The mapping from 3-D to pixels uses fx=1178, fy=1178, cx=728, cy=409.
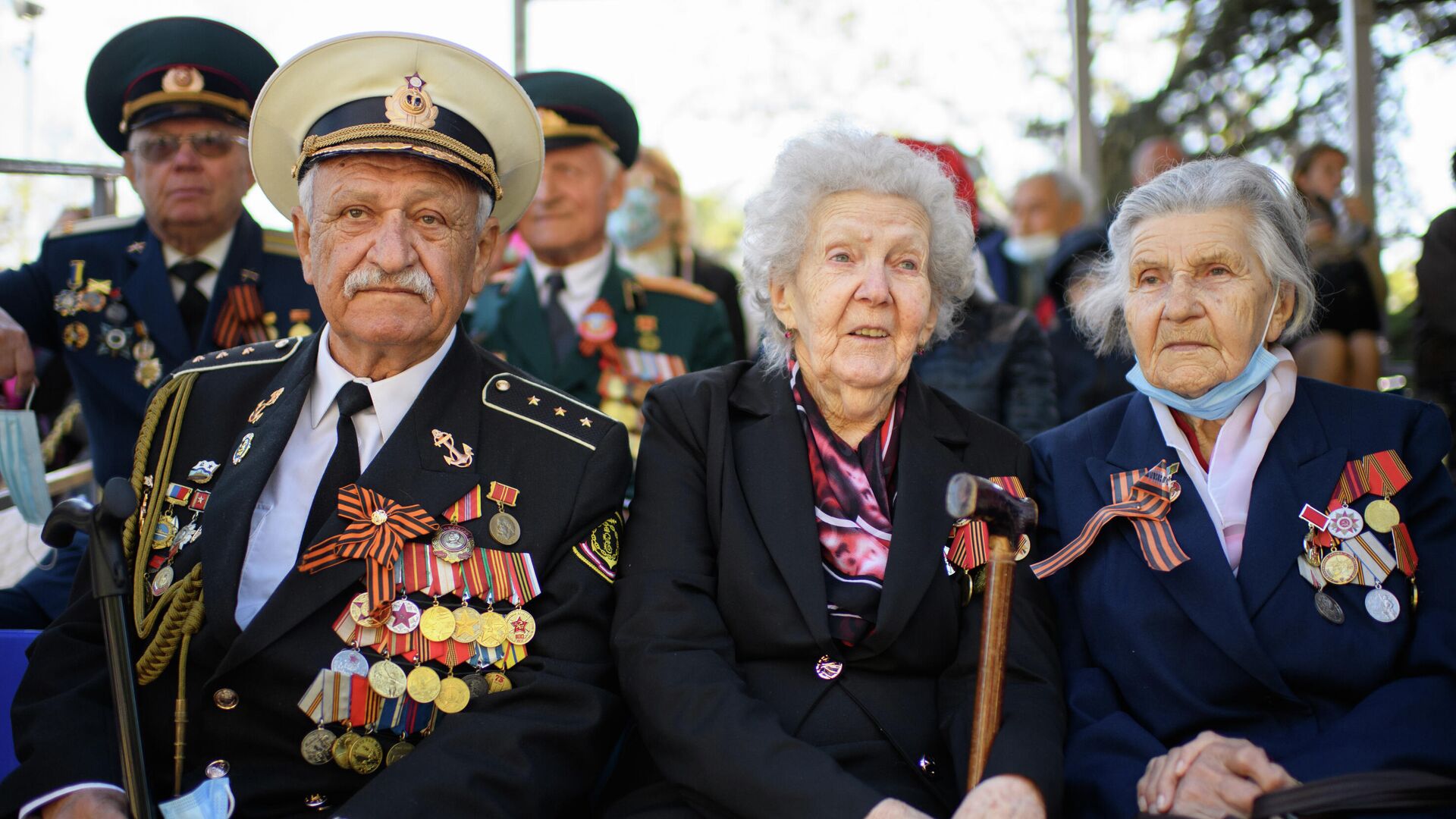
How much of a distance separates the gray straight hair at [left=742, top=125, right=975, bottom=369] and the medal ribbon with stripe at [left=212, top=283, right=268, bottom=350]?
5.56 ft

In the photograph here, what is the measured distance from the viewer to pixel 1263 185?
2844 millimetres

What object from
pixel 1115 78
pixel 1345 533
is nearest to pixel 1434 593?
pixel 1345 533

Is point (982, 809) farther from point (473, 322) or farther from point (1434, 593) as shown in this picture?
point (473, 322)

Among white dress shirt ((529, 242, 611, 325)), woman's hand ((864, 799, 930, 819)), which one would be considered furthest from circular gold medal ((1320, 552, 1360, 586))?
white dress shirt ((529, 242, 611, 325))

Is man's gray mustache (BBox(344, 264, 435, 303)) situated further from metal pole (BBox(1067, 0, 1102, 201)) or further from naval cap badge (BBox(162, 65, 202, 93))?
metal pole (BBox(1067, 0, 1102, 201))

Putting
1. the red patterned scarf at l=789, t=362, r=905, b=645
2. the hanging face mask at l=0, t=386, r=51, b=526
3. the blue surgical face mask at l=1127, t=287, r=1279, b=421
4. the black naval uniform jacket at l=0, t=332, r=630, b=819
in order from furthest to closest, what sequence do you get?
the hanging face mask at l=0, t=386, r=51, b=526 → the blue surgical face mask at l=1127, t=287, r=1279, b=421 → the red patterned scarf at l=789, t=362, r=905, b=645 → the black naval uniform jacket at l=0, t=332, r=630, b=819

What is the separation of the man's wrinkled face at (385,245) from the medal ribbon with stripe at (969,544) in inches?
49.9

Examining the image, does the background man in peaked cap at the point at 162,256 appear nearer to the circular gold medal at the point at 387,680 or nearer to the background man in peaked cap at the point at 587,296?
the background man in peaked cap at the point at 587,296

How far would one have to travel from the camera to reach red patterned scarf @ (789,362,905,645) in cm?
262

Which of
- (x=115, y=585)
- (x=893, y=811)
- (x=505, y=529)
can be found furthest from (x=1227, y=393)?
(x=115, y=585)

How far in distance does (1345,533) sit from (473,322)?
3364mm

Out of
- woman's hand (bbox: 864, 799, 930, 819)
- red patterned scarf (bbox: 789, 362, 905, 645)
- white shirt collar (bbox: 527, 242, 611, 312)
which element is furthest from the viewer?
white shirt collar (bbox: 527, 242, 611, 312)

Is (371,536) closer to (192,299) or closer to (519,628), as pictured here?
(519,628)

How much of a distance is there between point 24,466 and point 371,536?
136cm
